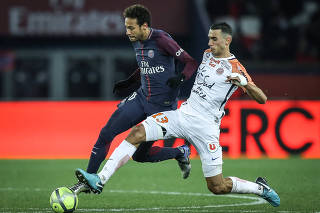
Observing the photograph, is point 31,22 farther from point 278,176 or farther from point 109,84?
point 278,176

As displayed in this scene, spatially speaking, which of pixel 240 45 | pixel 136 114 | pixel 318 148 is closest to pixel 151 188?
pixel 136 114

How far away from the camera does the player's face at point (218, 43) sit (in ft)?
23.4

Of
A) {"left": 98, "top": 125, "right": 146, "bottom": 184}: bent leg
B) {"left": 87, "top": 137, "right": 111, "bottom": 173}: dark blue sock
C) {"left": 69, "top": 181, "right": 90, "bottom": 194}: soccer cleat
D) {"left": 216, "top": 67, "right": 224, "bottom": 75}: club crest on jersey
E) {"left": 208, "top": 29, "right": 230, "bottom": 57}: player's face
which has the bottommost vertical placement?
{"left": 69, "top": 181, "right": 90, "bottom": 194}: soccer cleat

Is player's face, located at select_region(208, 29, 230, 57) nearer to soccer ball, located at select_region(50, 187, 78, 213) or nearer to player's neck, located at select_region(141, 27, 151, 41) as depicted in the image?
player's neck, located at select_region(141, 27, 151, 41)

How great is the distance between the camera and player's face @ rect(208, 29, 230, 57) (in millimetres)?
7145

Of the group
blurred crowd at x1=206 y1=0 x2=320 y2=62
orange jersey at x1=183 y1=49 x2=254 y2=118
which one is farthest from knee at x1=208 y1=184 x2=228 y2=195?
blurred crowd at x1=206 y1=0 x2=320 y2=62

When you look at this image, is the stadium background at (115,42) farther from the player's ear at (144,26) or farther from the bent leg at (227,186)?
the bent leg at (227,186)

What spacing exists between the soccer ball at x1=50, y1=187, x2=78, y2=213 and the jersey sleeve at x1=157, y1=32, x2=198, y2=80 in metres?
1.64

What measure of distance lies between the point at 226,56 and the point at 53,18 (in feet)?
46.0

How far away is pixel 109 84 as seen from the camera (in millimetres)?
21812

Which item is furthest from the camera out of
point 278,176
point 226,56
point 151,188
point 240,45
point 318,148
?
point 240,45

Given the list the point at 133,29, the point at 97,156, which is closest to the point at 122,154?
the point at 97,156

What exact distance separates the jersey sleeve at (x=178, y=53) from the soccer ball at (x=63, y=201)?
164cm

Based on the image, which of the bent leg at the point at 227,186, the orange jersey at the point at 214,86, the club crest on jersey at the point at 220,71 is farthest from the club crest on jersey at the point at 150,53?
the bent leg at the point at 227,186
